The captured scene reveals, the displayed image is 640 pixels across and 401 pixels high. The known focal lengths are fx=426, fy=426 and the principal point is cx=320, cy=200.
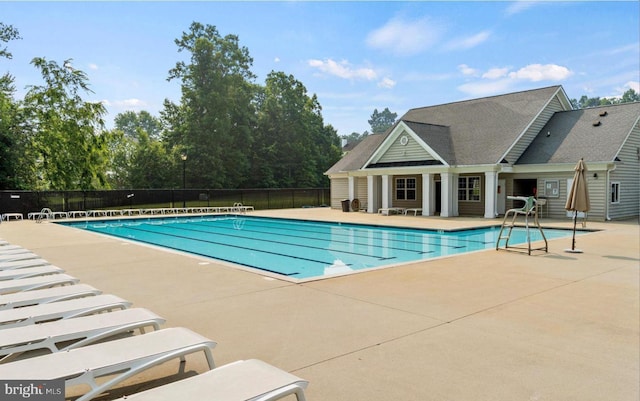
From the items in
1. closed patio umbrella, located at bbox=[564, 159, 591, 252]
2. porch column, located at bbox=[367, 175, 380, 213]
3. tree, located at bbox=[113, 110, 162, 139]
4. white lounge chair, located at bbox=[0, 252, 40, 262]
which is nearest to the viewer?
white lounge chair, located at bbox=[0, 252, 40, 262]

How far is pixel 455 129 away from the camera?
78.9ft

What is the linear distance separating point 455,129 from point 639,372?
71.7ft

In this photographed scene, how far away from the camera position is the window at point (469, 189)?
21.5m

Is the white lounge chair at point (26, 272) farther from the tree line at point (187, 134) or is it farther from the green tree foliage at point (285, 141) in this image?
the green tree foliage at point (285, 141)

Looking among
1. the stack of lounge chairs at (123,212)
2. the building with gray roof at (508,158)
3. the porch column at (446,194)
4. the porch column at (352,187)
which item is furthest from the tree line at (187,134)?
the porch column at (446,194)

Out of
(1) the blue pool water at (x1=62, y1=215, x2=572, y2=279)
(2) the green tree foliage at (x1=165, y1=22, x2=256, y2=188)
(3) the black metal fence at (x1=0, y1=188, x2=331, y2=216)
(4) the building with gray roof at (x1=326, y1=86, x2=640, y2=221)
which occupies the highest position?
(2) the green tree foliage at (x1=165, y1=22, x2=256, y2=188)

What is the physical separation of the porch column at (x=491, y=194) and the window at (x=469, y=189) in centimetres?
155

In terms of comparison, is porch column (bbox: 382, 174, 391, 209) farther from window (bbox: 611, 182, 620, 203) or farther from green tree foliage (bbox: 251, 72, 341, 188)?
green tree foliage (bbox: 251, 72, 341, 188)

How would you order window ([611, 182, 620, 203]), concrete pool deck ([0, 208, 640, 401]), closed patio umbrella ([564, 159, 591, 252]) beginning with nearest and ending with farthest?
1. concrete pool deck ([0, 208, 640, 401])
2. closed patio umbrella ([564, 159, 591, 252])
3. window ([611, 182, 620, 203])

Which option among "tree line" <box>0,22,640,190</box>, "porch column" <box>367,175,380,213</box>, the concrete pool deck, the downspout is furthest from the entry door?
"tree line" <box>0,22,640,190</box>

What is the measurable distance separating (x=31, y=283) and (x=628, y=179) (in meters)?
23.9

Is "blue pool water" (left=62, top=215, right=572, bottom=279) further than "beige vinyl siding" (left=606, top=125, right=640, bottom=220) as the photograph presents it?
No

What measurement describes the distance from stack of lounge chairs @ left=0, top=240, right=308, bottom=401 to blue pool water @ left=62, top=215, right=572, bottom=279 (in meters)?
5.35

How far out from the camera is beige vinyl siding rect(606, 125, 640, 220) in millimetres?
19297
